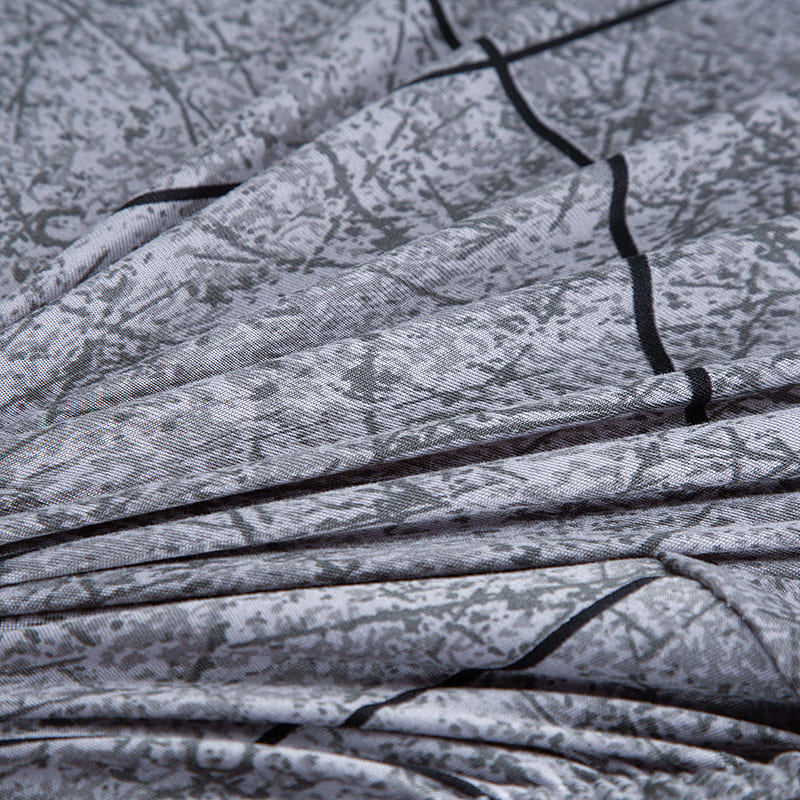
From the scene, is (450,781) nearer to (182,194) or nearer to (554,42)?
(182,194)

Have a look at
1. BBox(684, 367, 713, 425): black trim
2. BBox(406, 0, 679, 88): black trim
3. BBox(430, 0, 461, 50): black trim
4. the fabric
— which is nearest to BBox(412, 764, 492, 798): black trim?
the fabric

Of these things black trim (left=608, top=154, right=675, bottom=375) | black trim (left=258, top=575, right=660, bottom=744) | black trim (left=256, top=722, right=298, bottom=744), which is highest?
black trim (left=608, top=154, right=675, bottom=375)

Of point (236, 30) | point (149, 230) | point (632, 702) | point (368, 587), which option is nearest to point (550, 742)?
point (632, 702)

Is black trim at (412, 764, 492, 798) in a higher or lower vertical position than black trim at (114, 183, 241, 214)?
lower

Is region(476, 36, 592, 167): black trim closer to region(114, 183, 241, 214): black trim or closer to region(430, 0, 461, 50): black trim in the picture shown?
region(430, 0, 461, 50): black trim

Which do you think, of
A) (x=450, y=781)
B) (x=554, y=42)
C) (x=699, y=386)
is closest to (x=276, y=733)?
(x=450, y=781)

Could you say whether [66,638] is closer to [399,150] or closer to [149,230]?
[149,230]

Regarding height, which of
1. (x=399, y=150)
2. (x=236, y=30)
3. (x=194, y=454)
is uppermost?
(x=236, y=30)
